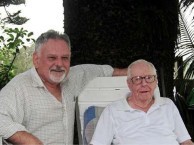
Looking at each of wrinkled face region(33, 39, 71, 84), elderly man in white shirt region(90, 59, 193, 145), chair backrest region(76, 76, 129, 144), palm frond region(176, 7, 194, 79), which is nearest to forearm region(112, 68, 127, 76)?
chair backrest region(76, 76, 129, 144)

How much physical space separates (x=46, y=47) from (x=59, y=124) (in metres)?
0.66

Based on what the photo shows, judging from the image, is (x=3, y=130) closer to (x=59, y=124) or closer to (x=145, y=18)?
(x=59, y=124)

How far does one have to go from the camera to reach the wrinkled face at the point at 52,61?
330 cm

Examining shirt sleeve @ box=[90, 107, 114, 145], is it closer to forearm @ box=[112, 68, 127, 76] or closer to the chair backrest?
the chair backrest

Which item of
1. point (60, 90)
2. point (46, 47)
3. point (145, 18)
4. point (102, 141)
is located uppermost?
point (145, 18)

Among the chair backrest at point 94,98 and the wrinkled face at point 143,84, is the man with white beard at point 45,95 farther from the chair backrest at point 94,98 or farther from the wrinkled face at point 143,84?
the wrinkled face at point 143,84

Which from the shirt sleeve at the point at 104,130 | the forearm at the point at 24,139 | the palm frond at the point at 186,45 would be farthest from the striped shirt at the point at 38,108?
the palm frond at the point at 186,45

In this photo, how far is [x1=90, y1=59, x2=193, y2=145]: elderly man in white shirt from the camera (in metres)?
3.39

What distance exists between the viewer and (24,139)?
9.12ft

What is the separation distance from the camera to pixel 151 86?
3.41 m

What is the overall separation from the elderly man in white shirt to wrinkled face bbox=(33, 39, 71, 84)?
1.71 ft

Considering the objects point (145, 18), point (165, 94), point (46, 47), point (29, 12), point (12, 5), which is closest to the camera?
point (46, 47)

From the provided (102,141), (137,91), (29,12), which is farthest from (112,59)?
(29,12)

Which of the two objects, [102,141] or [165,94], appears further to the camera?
[165,94]
